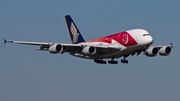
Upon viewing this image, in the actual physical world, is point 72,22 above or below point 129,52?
above

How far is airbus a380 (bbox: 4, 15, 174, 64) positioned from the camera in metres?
83.6

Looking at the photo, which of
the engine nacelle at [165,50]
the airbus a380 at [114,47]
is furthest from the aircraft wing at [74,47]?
the engine nacelle at [165,50]

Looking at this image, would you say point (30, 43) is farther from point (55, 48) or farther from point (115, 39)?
point (115, 39)

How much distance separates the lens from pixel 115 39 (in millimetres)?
85875

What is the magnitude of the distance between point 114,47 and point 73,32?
48.5 ft

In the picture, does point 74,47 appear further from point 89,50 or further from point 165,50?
point 165,50

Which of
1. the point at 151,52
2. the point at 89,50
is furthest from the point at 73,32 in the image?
the point at 151,52

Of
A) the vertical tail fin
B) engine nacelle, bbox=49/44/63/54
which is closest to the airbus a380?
engine nacelle, bbox=49/44/63/54

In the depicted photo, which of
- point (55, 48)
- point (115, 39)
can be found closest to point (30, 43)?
point (55, 48)

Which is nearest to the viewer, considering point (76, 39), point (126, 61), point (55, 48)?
point (55, 48)

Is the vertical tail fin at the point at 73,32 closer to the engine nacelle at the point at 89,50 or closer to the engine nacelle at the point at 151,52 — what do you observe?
the engine nacelle at the point at 89,50

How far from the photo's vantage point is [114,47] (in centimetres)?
8494

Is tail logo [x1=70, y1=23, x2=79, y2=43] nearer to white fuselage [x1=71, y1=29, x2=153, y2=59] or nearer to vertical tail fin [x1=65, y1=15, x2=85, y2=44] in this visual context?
vertical tail fin [x1=65, y1=15, x2=85, y2=44]

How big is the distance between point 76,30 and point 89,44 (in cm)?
1129
